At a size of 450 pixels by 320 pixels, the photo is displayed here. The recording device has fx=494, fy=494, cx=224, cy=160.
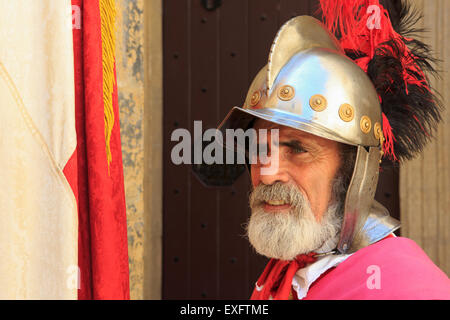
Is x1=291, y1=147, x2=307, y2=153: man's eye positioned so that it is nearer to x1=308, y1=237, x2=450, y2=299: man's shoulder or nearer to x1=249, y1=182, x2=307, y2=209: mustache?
x1=249, y1=182, x2=307, y2=209: mustache

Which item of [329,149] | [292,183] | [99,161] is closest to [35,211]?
[99,161]

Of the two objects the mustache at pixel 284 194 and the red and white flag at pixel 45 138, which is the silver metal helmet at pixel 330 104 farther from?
the red and white flag at pixel 45 138

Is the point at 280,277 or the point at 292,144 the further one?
the point at 280,277

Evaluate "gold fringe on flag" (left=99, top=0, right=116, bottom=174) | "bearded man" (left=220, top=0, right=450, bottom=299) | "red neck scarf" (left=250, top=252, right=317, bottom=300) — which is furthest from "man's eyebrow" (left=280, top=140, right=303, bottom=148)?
"gold fringe on flag" (left=99, top=0, right=116, bottom=174)

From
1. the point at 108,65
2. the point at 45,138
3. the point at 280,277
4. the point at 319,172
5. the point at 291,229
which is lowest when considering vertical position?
the point at 280,277

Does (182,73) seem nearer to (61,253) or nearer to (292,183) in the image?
(292,183)

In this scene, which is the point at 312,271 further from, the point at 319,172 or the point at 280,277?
the point at 319,172

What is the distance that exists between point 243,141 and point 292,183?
0.90 feet

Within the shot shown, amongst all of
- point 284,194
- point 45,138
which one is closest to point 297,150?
point 284,194

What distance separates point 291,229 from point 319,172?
0.18 meters

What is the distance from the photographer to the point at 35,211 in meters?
1.00

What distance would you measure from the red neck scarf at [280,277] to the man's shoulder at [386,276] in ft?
0.25

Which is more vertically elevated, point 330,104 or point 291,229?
point 330,104

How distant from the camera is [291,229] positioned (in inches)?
54.3
